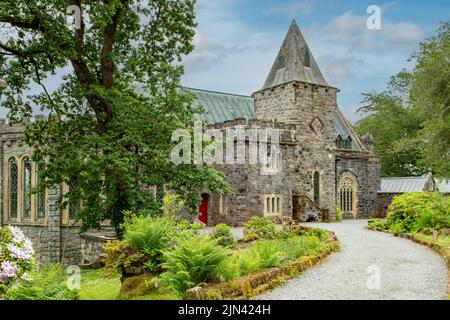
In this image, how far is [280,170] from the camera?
97.6 ft

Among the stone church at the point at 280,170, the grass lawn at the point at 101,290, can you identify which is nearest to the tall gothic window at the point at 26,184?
the stone church at the point at 280,170

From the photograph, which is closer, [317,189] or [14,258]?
[14,258]

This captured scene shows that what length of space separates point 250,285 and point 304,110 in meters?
25.1

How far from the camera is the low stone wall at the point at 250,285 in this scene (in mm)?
7883

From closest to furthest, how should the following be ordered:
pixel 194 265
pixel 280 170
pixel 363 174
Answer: pixel 194 265 < pixel 280 170 < pixel 363 174

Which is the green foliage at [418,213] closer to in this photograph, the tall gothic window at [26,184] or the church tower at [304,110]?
the church tower at [304,110]

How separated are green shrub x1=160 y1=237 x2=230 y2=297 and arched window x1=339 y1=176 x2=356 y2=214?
2826cm

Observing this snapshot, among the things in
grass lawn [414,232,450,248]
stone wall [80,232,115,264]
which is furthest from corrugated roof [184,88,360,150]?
grass lawn [414,232,450,248]

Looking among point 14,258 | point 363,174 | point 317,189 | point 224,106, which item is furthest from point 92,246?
point 363,174

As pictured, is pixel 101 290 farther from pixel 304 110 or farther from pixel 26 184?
pixel 304 110

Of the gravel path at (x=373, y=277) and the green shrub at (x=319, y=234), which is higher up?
the green shrub at (x=319, y=234)

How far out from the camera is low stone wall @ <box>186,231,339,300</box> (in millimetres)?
7883

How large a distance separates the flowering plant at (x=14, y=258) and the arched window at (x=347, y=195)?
1156 inches
